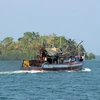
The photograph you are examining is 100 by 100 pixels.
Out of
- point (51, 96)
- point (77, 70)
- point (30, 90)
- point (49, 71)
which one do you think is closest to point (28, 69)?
point (49, 71)

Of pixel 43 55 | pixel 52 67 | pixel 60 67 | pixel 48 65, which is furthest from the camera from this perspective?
pixel 43 55

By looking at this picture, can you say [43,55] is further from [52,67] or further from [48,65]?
[48,65]

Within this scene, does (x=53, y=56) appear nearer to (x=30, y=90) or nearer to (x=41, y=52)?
(x=41, y=52)

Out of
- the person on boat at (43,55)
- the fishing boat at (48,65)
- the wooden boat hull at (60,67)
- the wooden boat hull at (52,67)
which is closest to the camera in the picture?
the wooden boat hull at (52,67)

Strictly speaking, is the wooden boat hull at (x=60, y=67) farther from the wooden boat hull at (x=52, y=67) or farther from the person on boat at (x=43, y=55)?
the person on boat at (x=43, y=55)

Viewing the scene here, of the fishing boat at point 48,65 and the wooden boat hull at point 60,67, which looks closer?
the fishing boat at point 48,65

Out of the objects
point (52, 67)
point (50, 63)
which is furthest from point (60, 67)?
point (50, 63)

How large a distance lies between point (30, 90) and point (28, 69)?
1391 inches

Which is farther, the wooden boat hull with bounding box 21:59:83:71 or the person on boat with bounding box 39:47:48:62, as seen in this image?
the person on boat with bounding box 39:47:48:62

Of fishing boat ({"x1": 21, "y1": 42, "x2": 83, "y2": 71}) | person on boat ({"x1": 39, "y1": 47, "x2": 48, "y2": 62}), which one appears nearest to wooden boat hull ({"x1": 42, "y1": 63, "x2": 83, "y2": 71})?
fishing boat ({"x1": 21, "y1": 42, "x2": 83, "y2": 71})

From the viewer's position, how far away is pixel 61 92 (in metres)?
54.5

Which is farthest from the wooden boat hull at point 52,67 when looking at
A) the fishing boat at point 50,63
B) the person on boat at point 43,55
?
the person on boat at point 43,55

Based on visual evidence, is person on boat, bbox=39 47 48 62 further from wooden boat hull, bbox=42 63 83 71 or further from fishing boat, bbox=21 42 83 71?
wooden boat hull, bbox=42 63 83 71

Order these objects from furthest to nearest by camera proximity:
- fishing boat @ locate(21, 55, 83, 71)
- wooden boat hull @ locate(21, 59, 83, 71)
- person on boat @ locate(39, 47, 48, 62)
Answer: person on boat @ locate(39, 47, 48, 62) < fishing boat @ locate(21, 55, 83, 71) < wooden boat hull @ locate(21, 59, 83, 71)
